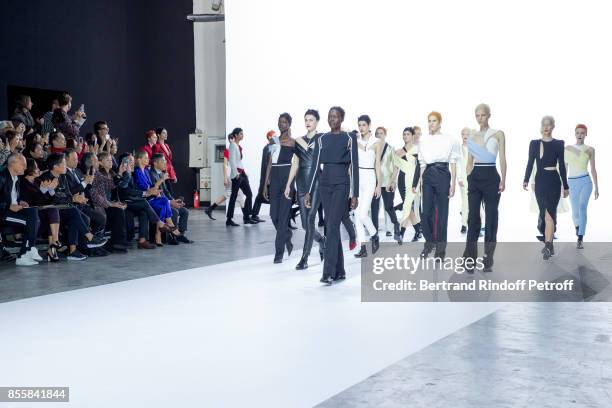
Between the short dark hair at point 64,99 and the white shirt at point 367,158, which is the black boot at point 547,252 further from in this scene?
the short dark hair at point 64,99

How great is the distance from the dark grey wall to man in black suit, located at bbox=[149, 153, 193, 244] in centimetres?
330

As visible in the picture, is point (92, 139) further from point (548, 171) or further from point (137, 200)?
point (548, 171)

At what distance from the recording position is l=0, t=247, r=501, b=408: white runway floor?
339 centimetres

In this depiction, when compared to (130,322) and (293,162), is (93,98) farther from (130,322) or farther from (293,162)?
(130,322)

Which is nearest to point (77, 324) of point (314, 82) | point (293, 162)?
point (293, 162)

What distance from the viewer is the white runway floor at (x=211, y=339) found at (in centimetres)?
339

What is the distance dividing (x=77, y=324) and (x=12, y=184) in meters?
2.95

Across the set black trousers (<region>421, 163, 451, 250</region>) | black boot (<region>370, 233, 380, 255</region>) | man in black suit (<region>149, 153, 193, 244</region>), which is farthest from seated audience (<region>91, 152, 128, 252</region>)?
black trousers (<region>421, 163, 451, 250</region>)

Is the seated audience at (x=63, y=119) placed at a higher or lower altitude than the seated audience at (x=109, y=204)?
higher

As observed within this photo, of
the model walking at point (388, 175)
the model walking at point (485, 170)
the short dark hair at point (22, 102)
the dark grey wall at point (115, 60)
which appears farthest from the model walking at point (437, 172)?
the dark grey wall at point (115, 60)

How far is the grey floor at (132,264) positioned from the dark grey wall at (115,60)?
392 cm

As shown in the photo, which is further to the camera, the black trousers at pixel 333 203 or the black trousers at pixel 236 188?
the black trousers at pixel 236 188

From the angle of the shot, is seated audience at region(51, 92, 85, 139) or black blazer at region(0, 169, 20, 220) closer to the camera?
black blazer at region(0, 169, 20, 220)

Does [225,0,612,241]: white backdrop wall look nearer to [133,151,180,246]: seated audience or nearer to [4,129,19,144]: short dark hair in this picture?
[133,151,180,246]: seated audience
